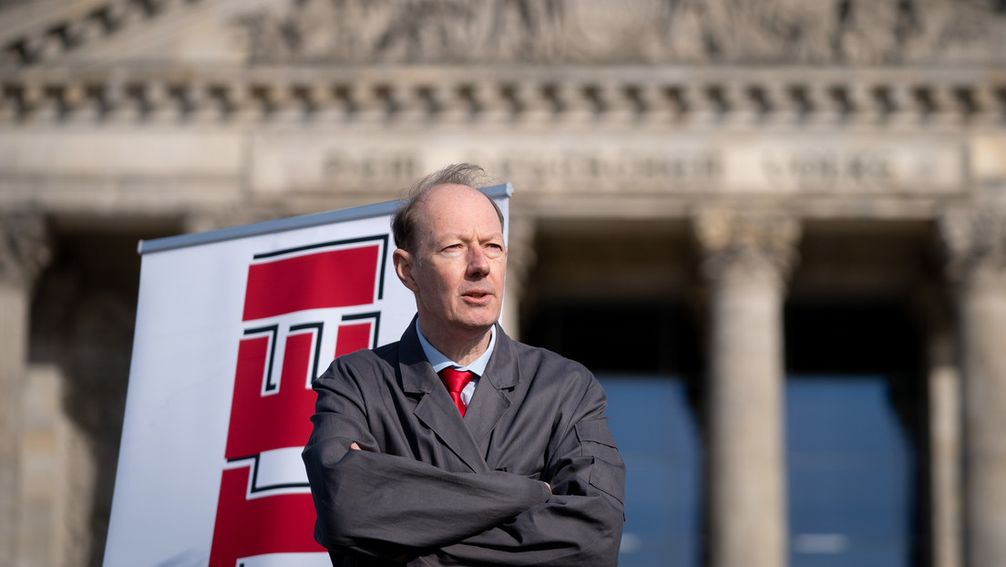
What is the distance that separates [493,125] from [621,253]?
13.3 ft

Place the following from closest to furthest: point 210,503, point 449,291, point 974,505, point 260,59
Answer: point 449,291, point 210,503, point 974,505, point 260,59

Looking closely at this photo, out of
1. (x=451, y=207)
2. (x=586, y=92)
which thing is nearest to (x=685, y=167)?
(x=586, y=92)

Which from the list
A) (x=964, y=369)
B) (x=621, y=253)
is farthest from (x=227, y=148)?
(x=964, y=369)

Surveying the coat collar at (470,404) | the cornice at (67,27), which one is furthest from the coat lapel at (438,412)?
the cornice at (67,27)

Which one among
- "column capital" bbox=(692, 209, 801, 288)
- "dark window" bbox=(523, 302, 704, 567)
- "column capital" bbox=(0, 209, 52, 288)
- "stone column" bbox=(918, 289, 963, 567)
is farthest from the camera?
"dark window" bbox=(523, 302, 704, 567)

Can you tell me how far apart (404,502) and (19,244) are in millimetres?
23710

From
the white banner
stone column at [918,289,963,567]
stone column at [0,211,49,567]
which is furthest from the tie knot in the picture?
stone column at [918,289,963,567]

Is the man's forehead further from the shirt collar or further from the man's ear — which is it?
the shirt collar

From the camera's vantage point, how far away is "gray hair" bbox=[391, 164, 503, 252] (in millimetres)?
3469

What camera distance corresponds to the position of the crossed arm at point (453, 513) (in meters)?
3.22

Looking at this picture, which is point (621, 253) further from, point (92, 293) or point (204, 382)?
point (204, 382)

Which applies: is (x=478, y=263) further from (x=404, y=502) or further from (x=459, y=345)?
(x=404, y=502)

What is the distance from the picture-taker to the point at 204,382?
5.28 m

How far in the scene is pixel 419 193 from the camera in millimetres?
3480
